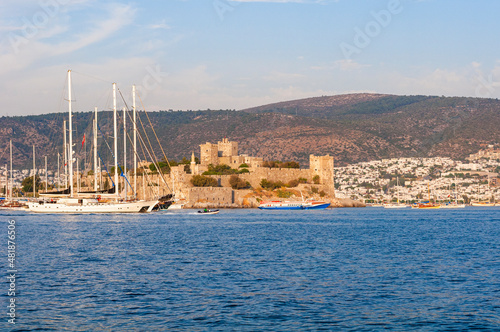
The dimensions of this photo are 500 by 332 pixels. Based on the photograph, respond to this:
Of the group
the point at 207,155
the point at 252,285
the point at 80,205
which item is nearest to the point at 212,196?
the point at 207,155

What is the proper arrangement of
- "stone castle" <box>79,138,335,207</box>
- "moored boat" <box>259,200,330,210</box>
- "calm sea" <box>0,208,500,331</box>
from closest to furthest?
"calm sea" <box>0,208,500,331</box>, "stone castle" <box>79,138,335,207</box>, "moored boat" <box>259,200,330,210</box>

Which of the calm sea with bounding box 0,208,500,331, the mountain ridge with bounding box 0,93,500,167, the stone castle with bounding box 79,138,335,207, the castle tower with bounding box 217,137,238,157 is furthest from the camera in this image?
the mountain ridge with bounding box 0,93,500,167

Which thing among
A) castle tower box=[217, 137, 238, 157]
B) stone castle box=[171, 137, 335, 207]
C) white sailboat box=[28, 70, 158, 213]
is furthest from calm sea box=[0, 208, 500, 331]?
castle tower box=[217, 137, 238, 157]

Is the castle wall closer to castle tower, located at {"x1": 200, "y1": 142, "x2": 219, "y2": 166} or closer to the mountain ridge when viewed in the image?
castle tower, located at {"x1": 200, "y1": 142, "x2": 219, "y2": 166}

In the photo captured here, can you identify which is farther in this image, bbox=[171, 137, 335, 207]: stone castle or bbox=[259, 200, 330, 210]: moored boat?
bbox=[259, 200, 330, 210]: moored boat

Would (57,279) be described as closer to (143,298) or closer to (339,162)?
(143,298)

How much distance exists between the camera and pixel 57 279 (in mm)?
16297

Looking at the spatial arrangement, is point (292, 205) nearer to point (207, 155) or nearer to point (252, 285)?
point (207, 155)

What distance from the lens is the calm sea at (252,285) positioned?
12016mm

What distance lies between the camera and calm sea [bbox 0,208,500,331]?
473 inches

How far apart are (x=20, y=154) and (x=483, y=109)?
92759 millimetres

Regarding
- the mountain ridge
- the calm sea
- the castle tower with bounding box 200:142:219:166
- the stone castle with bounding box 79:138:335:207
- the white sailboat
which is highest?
the mountain ridge

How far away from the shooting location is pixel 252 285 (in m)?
15.6

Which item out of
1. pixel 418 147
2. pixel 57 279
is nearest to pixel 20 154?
pixel 418 147
